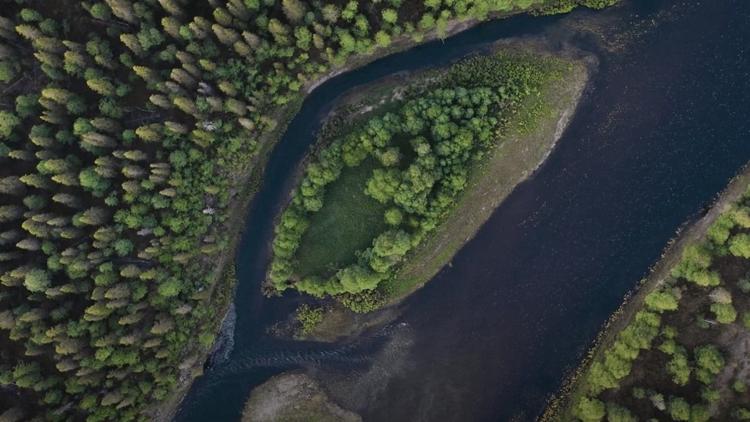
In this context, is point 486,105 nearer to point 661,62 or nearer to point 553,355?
point 661,62

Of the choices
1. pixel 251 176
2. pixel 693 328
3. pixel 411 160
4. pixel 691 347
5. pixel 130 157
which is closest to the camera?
pixel 130 157

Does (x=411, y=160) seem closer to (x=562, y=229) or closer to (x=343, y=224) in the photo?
(x=343, y=224)

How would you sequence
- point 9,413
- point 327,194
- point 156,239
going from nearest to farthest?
point 9,413, point 156,239, point 327,194

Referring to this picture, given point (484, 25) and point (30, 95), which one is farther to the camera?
point (484, 25)

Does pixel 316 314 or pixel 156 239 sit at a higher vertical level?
pixel 156 239

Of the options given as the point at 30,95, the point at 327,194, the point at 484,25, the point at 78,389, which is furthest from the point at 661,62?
the point at 78,389

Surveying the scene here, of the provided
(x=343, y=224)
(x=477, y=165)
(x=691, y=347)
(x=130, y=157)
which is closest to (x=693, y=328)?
(x=691, y=347)

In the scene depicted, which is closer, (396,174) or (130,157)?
(130,157)

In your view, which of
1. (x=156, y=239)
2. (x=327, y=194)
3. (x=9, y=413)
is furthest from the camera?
(x=327, y=194)
